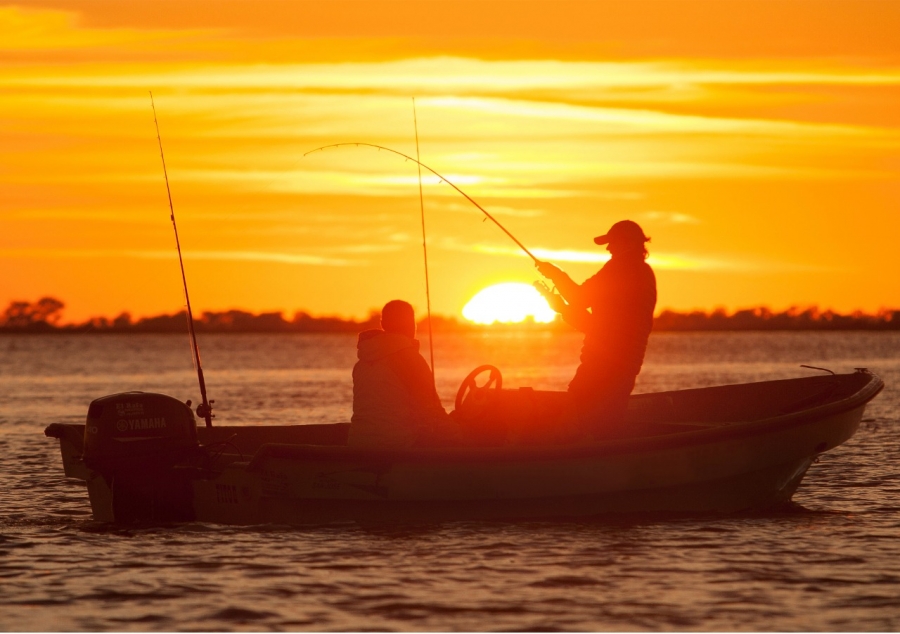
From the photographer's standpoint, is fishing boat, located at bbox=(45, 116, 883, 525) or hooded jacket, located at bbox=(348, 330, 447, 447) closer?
hooded jacket, located at bbox=(348, 330, 447, 447)

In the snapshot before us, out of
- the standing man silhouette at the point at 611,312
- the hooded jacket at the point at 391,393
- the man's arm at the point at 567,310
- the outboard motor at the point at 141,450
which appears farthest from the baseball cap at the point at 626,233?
the outboard motor at the point at 141,450

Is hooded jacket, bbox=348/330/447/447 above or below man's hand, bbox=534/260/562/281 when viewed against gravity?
below

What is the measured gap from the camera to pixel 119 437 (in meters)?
9.80

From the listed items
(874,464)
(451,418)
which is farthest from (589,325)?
(874,464)

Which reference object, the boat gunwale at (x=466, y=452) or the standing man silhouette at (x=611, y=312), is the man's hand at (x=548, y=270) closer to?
the standing man silhouette at (x=611, y=312)

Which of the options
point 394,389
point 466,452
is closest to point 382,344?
point 394,389

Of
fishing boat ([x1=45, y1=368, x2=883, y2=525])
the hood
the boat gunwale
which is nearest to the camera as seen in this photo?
the hood

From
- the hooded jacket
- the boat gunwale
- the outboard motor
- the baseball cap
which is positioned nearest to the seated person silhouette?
the hooded jacket

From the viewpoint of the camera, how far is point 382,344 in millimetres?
9508

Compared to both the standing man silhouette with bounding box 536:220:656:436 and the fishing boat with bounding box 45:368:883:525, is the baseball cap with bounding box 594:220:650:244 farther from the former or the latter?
the fishing boat with bounding box 45:368:883:525

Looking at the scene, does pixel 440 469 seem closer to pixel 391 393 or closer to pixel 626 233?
pixel 391 393

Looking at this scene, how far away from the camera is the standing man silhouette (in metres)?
9.76

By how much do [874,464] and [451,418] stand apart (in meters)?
7.29

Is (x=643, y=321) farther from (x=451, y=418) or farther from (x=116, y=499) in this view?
(x=116, y=499)
